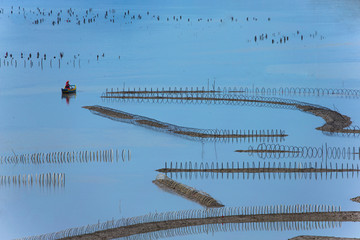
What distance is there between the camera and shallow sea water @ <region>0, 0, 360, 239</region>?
28734 mm

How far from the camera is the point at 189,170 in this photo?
32250 millimetres

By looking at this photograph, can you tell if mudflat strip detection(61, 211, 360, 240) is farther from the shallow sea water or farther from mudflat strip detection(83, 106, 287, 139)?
mudflat strip detection(83, 106, 287, 139)

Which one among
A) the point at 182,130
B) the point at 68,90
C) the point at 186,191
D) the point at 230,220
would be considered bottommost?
the point at 230,220

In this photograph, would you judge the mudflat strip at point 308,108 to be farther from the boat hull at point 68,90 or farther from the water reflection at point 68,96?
the boat hull at point 68,90

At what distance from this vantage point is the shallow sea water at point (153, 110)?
28.7 m

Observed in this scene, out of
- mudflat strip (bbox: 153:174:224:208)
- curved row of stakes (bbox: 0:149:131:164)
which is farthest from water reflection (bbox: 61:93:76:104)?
mudflat strip (bbox: 153:174:224:208)

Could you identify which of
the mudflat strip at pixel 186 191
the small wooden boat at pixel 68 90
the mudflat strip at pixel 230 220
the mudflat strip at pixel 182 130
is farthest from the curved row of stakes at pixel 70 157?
the small wooden boat at pixel 68 90

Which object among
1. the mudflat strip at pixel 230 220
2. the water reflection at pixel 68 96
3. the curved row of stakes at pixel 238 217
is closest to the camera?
the mudflat strip at pixel 230 220

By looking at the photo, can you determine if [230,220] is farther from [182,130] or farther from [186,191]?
[182,130]

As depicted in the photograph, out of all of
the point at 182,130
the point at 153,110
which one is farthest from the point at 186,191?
the point at 153,110

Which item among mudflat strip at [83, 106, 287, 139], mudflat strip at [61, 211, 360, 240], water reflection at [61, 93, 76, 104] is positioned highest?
water reflection at [61, 93, 76, 104]

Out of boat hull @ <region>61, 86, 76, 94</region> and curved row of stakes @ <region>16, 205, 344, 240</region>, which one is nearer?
curved row of stakes @ <region>16, 205, 344, 240</region>

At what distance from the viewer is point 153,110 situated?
148 ft

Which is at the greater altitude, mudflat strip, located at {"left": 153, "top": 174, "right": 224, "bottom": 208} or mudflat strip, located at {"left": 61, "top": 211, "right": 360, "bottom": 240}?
mudflat strip, located at {"left": 153, "top": 174, "right": 224, "bottom": 208}
